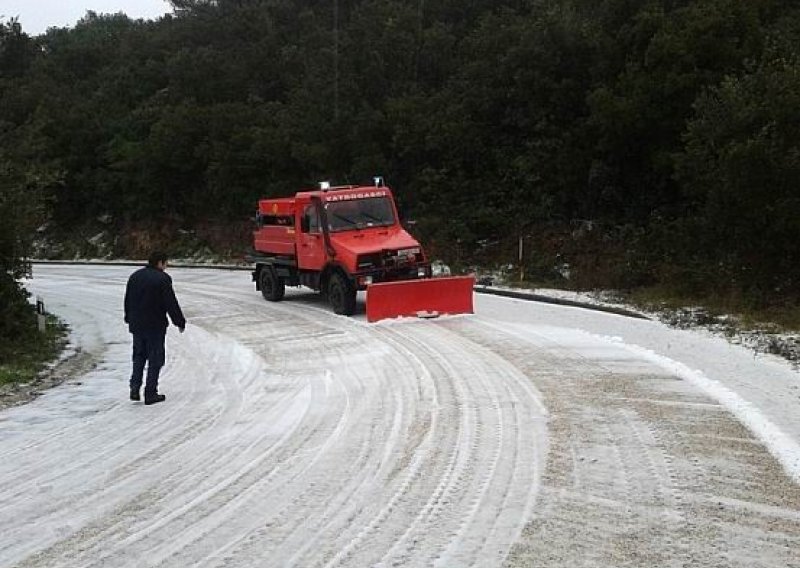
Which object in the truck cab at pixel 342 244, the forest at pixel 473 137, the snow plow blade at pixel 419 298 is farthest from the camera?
the forest at pixel 473 137

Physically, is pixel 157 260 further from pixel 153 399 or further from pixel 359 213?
pixel 359 213

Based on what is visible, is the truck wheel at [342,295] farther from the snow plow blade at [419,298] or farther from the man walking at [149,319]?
the man walking at [149,319]

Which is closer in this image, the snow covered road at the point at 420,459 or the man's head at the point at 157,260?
the snow covered road at the point at 420,459

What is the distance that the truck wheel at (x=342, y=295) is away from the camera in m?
15.7

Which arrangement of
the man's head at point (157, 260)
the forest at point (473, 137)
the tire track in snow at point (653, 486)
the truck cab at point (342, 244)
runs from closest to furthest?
1. the tire track in snow at point (653, 486)
2. the man's head at point (157, 260)
3. the truck cab at point (342, 244)
4. the forest at point (473, 137)

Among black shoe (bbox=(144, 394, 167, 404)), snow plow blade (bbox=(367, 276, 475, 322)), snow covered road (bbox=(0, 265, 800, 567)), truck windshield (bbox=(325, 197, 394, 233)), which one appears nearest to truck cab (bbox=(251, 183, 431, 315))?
truck windshield (bbox=(325, 197, 394, 233))

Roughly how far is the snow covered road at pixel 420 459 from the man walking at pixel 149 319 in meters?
0.31

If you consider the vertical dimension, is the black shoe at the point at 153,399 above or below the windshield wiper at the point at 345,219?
below

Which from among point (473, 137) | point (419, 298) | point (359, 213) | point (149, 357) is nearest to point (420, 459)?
point (149, 357)

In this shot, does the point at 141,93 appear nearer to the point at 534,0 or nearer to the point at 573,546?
the point at 534,0

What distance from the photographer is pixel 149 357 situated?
912 centimetres

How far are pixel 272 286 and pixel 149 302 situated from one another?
9369 millimetres

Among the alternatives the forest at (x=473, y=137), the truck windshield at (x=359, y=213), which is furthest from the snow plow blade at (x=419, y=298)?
the forest at (x=473, y=137)

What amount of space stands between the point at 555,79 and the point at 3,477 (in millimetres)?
21253
